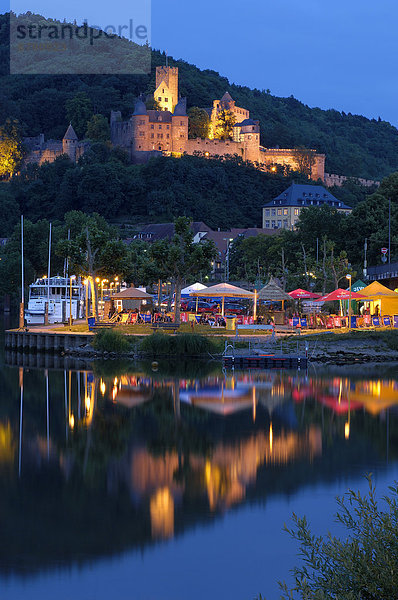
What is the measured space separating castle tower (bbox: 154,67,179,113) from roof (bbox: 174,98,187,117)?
4.50 m

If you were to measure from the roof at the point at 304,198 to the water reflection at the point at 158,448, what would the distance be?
115 metres

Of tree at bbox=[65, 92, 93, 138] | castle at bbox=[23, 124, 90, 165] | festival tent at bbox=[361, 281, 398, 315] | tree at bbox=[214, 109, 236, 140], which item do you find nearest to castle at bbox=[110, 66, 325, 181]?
tree at bbox=[214, 109, 236, 140]

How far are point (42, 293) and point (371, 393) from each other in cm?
3310

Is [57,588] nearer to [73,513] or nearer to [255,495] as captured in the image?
[73,513]

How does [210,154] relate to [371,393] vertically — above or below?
above

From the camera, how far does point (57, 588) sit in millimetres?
12227

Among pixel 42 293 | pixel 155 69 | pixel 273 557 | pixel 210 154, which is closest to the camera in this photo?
pixel 273 557

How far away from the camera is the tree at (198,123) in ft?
564

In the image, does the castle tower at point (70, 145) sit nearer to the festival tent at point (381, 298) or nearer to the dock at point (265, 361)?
the festival tent at point (381, 298)

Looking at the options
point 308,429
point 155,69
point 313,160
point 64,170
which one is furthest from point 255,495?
point 155,69

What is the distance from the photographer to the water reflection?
1490 centimetres

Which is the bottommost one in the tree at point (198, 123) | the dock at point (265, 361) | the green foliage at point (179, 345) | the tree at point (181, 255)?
the dock at point (265, 361)

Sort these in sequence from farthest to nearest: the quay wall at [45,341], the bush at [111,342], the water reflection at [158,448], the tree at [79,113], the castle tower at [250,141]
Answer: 1. the tree at [79,113]
2. the castle tower at [250,141]
3. the quay wall at [45,341]
4. the bush at [111,342]
5. the water reflection at [158,448]

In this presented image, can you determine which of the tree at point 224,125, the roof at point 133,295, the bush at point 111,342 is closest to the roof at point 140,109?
the tree at point 224,125
